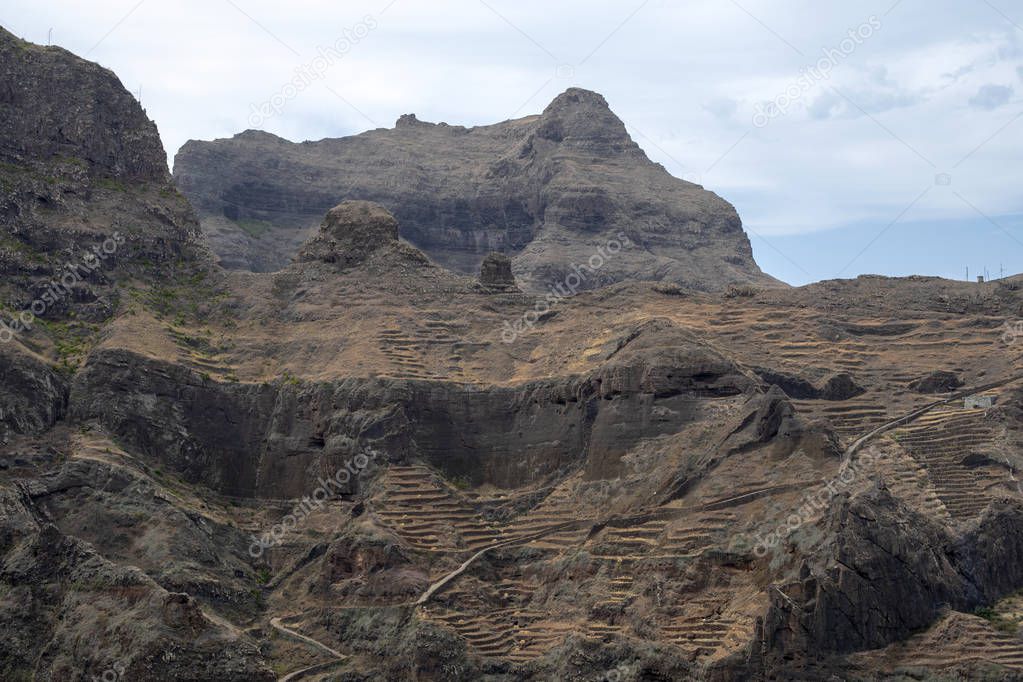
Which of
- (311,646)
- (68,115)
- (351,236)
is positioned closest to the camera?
(311,646)

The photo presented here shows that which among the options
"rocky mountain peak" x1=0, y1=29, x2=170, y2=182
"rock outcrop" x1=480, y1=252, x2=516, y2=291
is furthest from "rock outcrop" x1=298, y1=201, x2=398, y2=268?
"rocky mountain peak" x1=0, y1=29, x2=170, y2=182

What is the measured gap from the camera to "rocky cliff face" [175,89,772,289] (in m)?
130

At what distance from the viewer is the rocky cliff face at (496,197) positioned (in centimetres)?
13050

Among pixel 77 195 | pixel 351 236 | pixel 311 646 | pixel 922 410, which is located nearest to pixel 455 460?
pixel 311 646

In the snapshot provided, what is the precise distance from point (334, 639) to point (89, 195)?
31293mm

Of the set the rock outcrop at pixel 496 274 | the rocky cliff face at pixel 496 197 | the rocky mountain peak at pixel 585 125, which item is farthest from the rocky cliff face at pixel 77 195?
the rocky mountain peak at pixel 585 125

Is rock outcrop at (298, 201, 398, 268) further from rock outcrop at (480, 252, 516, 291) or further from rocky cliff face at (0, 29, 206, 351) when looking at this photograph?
rocky cliff face at (0, 29, 206, 351)

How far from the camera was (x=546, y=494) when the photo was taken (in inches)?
3295

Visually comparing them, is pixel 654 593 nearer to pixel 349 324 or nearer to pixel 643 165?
pixel 349 324

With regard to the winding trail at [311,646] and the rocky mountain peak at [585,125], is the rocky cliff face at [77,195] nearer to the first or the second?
the winding trail at [311,646]

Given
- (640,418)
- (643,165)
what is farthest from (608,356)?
(643,165)

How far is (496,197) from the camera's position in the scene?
455ft

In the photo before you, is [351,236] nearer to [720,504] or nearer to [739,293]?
[739,293]

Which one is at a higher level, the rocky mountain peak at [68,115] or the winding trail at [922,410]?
the rocky mountain peak at [68,115]
